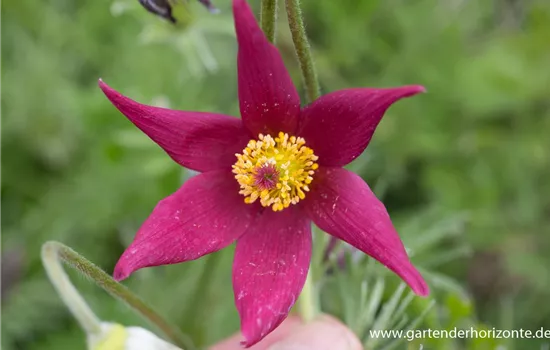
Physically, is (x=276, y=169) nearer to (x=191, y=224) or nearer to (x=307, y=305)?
(x=191, y=224)

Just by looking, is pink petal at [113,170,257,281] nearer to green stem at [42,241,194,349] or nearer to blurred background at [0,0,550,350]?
green stem at [42,241,194,349]

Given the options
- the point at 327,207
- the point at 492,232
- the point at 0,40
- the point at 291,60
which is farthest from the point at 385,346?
the point at 0,40

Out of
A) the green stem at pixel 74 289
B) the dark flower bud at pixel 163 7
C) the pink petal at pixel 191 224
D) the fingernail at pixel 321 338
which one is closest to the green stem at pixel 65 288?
the green stem at pixel 74 289

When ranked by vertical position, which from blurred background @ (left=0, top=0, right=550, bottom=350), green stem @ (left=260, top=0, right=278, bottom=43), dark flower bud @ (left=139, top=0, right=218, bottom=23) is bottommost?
blurred background @ (left=0, top=0, right=550, bottom=350)

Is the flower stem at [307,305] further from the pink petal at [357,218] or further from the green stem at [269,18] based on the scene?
the green stem at [269,18]

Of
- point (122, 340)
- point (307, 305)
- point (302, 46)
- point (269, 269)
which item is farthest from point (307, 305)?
point (302, 46)

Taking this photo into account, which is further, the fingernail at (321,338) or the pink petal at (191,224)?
the fingernail at (321,338)

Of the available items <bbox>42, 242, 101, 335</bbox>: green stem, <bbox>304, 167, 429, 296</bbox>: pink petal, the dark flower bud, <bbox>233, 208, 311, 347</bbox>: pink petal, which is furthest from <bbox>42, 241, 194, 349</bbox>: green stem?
the dark flower bud
